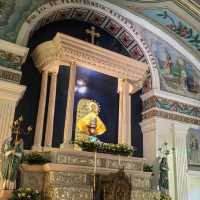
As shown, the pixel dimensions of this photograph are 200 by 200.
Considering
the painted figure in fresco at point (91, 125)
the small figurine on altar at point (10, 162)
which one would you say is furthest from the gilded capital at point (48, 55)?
the small figurine on altar at point (10, 162)

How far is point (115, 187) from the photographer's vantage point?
5.91 metres

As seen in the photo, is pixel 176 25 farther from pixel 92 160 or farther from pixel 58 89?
pixel 92 160

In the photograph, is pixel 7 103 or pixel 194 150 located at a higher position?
pixel 7 103

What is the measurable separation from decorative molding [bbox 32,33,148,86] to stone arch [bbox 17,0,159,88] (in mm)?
556

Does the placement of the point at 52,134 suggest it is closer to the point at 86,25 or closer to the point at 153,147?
the point at 153,147

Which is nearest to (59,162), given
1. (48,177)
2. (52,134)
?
(48,177)

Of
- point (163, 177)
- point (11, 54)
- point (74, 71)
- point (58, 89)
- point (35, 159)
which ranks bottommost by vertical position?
Result: point (163, 177)

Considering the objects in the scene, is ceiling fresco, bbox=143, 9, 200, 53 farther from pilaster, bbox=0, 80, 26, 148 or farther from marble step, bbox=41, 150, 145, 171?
pilaster, bbox=0, 80, 26, 148

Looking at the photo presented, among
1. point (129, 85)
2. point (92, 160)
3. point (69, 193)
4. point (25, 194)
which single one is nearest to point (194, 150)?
point (129, 85)

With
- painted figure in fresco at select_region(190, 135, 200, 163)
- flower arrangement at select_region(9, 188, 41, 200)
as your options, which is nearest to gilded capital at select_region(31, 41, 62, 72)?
flower arrangement at select_region(9, 188, 41, 200)

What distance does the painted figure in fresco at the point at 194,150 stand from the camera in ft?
27.7

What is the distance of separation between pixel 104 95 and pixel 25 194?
134 inches

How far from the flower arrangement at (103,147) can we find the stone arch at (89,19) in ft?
8.00

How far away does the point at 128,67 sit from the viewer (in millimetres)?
7656
